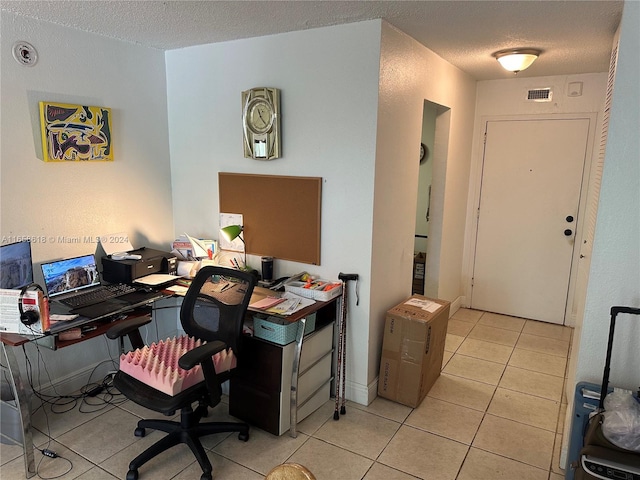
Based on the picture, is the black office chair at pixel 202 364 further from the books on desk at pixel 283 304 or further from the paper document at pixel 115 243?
the paper document at pixel 115 243

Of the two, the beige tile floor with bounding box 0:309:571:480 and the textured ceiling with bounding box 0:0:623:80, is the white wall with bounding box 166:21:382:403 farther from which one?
the beige tile floor with bounding box 0:309:571:480

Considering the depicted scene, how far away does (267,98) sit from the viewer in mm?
2918

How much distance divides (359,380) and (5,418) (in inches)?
79.6

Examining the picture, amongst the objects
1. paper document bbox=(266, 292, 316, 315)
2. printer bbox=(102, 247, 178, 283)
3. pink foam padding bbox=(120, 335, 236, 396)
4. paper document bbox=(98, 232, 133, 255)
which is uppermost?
paper document bbox=(98, 232, 133, 255)

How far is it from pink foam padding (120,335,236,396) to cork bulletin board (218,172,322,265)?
893 mm

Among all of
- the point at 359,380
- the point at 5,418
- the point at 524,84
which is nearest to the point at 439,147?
the point at 524,84

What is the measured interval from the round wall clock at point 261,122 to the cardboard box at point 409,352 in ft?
4.47

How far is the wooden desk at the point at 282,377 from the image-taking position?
99.2 inches

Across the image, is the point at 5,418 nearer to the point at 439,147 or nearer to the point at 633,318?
the point at 633,318

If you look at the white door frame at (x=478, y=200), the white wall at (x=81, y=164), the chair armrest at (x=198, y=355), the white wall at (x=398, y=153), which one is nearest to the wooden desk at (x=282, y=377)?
the chair armrest at (x=198, y=355)

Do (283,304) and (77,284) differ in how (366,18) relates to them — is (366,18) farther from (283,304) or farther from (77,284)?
(77,284)

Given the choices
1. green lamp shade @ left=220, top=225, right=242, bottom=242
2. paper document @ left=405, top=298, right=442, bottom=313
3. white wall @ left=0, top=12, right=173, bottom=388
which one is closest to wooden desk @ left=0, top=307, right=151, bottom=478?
white wall @ left=0, top=12, right=173, bottom=388

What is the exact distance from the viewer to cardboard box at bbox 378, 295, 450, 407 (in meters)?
2.88

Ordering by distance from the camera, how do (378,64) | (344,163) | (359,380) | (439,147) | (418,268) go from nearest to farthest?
1. (378,64)
2. (344,163)
3. (359,380)
4. (439,147)
5. (418,268)
